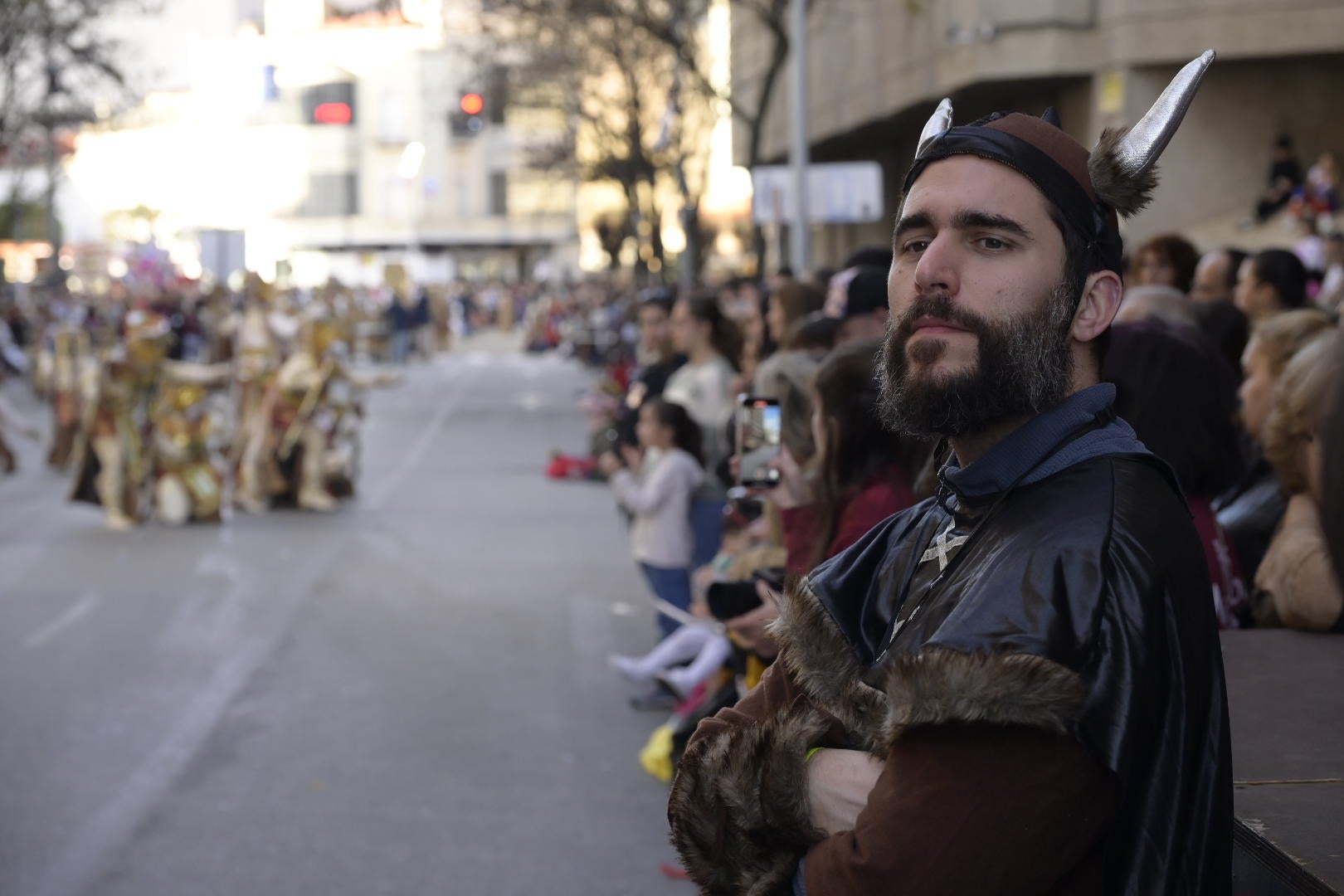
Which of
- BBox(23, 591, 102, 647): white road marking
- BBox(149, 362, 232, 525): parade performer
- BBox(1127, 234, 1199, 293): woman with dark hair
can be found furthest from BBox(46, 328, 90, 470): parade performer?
BBox(1127, 234, 1199, 293): woman with dark hair

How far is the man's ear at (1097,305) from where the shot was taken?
2.11 metres

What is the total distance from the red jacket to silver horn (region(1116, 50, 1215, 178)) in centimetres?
211

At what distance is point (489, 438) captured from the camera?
2320cm

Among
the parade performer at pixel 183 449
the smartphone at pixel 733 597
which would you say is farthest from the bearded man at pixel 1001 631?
the parade performer at pixel 183 449

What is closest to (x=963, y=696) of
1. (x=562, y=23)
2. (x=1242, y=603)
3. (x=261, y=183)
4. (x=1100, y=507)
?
(x=1100, y=507)

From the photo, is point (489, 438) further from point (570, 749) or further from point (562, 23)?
point (570, 749)

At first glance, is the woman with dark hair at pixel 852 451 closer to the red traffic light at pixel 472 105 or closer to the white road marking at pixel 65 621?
the white road marking at pixel 65 621

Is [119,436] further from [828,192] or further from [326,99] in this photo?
[326,99]

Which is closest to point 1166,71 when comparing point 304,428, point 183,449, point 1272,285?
point 304,428

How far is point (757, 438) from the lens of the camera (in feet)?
16.8

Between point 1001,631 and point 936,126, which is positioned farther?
point 936,126

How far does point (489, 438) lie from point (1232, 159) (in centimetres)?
1046

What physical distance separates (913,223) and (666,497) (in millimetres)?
5996

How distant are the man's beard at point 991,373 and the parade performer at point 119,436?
512 inches
